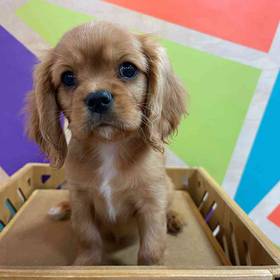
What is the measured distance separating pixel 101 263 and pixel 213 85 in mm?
1180

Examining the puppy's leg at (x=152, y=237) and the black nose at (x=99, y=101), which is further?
the puppy's leg at (x=152, y=237)

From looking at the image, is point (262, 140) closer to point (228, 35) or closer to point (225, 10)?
point (228, 35)

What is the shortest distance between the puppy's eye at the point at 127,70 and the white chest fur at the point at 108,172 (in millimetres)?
255

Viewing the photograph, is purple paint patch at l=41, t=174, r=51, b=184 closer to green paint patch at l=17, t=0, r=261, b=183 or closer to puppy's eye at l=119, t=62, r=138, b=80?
green paint patch at l=17, t=0, r=261, b=183

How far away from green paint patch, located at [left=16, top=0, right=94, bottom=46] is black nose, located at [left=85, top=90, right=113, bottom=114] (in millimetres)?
1020

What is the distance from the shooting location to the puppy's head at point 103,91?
2.98 feet

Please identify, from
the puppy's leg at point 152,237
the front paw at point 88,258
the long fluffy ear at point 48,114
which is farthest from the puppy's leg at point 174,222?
the long fluffy ear at point 48,114

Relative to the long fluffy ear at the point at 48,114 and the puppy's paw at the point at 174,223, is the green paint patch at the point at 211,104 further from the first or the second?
the long fluffy ear at the point at 48,114

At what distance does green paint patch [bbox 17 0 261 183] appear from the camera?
1742mm

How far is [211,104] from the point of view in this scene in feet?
5.98

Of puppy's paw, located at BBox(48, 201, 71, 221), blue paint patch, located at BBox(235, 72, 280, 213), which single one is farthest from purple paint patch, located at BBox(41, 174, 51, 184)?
blue paint patch, located at BBox(235, 72, 280, 213)

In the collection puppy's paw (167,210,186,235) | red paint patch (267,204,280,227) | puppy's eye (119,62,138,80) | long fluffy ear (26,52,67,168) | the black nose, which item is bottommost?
red paint patch (267,204,280,227)

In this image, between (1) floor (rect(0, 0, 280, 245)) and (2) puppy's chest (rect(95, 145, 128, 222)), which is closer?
(2) puppy's chest (rect(95, 145, 128, 222))

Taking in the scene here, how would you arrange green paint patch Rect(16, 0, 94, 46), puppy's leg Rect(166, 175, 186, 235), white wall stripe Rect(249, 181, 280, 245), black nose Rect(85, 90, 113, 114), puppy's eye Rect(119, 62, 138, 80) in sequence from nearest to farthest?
black nose Rect(85, 90, 113, 114), puppy's eye Rect(119, 62, 138, 80), puppy's leg Rect(166, 175, 186, 235), green paint patch Rect(16, 0, 94, 46), white wall stripe Rect(249, 181, 280, 245)
